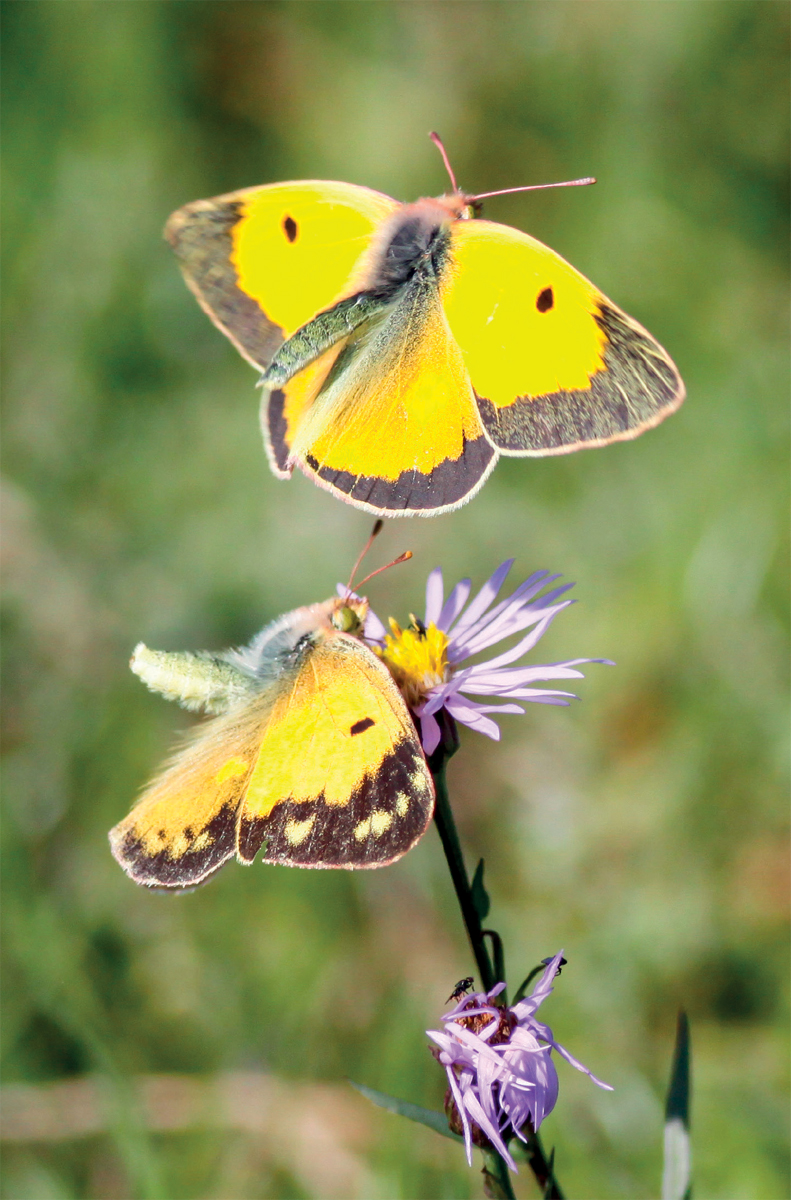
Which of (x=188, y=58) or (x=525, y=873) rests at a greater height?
(x=188, y=58)

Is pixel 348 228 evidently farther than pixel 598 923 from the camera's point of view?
No

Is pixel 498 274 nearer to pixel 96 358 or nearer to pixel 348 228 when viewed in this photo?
pixel 348 228

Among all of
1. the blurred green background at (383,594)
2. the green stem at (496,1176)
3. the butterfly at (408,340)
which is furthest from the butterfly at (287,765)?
the blurred green background at (383,594)

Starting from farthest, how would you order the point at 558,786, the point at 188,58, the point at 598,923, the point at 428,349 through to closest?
the point at 188,58
the point at 558,786
the point at 598,923
the point at 428,349

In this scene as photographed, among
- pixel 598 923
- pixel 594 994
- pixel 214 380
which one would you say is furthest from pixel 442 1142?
pixel 214 380

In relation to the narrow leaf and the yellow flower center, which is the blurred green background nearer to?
the narrow leaf

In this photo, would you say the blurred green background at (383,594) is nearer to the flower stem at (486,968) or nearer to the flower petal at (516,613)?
the flower stem at (486,968)

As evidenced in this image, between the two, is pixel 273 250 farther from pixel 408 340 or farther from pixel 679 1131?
pixel 679 1131

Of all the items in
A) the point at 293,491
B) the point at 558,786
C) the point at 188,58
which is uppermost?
the point at 188,58
